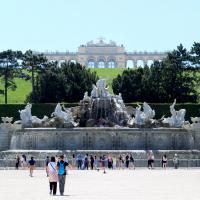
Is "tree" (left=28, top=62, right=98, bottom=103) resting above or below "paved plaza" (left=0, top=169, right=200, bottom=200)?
above

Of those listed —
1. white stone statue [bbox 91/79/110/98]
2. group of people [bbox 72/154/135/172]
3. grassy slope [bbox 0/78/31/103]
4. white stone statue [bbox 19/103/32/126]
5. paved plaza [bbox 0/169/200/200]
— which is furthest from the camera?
grassy slope [bbox 0/78/31/103]

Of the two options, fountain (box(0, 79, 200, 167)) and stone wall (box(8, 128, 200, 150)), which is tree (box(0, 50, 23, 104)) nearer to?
fountain (box(0, 79, 200, 167))

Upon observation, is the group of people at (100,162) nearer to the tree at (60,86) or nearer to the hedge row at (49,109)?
the hedge row at (49,109)

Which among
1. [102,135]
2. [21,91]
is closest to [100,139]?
[102,135]

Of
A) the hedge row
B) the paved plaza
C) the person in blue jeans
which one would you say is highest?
the hedge row

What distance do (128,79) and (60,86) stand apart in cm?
859

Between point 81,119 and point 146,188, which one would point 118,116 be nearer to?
point 81,119

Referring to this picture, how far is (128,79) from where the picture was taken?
83875 millimetres

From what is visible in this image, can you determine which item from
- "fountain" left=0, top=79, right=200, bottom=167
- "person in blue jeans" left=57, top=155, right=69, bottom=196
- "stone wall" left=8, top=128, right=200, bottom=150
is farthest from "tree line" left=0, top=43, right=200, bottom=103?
"person in blue jeans" left=57, top=155, right=69, bottom=196

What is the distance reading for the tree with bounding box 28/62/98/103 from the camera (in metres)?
79.8

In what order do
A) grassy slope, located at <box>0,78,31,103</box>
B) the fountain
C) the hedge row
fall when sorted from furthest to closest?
grassy slope, located at <box>0,78,31,103</box>
the hedge row
the fountain

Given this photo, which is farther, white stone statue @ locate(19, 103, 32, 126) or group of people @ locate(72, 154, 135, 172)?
white stone statue @ locate(19, 103, 32, 126)

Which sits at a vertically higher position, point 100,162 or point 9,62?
point 9,62

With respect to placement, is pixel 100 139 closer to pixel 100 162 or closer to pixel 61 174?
pixel 100 162
